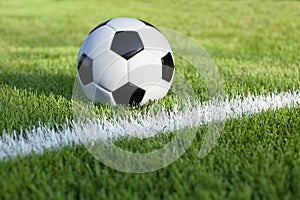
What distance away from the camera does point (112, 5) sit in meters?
14.3

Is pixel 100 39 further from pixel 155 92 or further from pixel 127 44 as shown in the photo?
pixel 155 92

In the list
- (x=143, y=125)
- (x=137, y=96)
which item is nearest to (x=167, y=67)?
(x=137, y=96)

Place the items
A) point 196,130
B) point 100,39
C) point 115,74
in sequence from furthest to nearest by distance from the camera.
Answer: point 100,39
point 115,74
point 196,130

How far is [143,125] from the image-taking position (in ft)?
10.3

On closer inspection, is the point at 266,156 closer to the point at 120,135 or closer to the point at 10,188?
the point at 120,135

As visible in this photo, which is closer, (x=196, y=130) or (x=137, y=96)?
(x=196, y=130)

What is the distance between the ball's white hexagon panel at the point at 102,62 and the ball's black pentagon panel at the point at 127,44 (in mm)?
43

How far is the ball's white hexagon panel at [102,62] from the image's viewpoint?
11.7 feet

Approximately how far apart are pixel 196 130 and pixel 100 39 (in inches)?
46.1

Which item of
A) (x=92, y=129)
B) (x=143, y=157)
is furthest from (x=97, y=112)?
(x=143, y=157)

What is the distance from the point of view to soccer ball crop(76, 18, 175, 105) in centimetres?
354

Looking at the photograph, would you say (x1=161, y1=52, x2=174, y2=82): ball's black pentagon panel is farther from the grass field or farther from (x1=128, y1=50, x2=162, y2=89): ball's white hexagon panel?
the grass field

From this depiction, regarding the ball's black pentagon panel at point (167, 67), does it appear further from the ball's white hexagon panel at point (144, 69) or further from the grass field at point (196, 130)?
the grass field at point (196, 130)

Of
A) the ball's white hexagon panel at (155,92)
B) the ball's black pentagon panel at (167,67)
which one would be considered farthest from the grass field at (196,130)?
the ball's black pentagon panel at (167,67)
